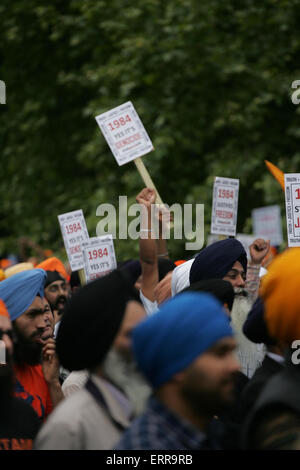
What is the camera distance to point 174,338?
2.56 meters

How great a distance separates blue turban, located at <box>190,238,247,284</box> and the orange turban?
77.6 inches

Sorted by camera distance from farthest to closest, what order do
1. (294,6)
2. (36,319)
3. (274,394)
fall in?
(294,6), (36,319), (274,394)

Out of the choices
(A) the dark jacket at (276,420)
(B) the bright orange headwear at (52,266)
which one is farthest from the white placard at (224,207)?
(A) the dark jacket at (276,420)

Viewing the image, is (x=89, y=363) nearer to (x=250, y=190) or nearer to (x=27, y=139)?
(x=250, y=190)

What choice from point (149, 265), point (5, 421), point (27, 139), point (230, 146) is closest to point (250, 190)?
point (230, 146)

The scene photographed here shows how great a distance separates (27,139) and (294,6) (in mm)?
5331

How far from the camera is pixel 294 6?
1127cm

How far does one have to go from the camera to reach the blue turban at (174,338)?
8.41 ft

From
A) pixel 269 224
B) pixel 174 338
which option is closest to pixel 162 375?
pixel 174 338

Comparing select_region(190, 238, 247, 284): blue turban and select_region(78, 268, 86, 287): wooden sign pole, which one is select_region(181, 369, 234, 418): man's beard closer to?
select_region(190, 238, 247, 284): blue turban

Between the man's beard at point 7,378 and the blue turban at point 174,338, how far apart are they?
1.01 metres

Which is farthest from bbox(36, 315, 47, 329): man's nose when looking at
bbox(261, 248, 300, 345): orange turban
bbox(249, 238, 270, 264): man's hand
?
bbox(261, 248, 300, 345): orange turban

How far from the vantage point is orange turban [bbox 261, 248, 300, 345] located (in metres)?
2.89

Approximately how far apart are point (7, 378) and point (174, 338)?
1.16 metres
